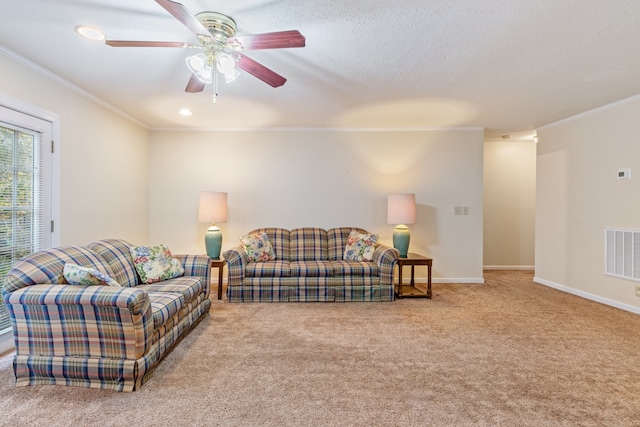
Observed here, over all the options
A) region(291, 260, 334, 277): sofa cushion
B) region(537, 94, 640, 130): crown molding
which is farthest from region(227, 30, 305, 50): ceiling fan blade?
region(537, 94, 640, 130): crown molding

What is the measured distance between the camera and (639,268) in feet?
10.9

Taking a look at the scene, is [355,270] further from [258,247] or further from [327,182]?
[327,182]

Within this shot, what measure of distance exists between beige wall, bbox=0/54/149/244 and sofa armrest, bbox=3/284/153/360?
4.68 feet

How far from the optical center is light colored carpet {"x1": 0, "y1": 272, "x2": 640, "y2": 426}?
1.65m

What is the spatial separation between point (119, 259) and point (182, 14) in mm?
2110

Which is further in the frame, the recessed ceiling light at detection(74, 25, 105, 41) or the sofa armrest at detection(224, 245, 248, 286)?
the sofa armrest at detection(224, 245, 248, 286)

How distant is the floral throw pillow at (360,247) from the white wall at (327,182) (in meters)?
0.59

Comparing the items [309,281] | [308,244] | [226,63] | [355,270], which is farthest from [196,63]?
[308,244]

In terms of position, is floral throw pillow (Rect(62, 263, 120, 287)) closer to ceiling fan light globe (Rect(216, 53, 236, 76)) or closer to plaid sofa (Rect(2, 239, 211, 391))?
plaid sofa (Rect(2, 239, 211, 391))

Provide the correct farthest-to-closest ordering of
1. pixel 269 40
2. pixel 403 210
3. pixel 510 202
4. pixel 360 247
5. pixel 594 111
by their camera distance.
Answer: pixel 510 202 → pixel 403 210 → pixel 360 247 → pixel 594 111 → pixel 269 40

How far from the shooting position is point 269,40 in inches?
70.9

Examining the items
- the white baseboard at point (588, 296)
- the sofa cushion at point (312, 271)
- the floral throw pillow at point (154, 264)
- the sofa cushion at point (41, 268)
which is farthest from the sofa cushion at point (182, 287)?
the white baseboard at point (588, 296)

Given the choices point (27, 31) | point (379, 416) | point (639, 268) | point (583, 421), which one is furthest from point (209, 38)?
point (639, 268)

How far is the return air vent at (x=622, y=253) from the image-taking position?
11.0ft
